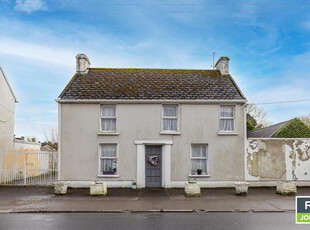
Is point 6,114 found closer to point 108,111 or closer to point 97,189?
point 108,111

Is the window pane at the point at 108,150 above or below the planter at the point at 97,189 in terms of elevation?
above

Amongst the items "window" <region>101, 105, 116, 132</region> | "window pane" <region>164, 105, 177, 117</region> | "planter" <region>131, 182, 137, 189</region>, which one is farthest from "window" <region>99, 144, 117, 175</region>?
"window pane" <region>164, 105, 177, 117</region>

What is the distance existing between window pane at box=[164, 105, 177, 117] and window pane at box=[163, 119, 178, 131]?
0.33m

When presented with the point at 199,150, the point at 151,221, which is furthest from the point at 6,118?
the point at 151,221

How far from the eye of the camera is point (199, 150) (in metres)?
18.5

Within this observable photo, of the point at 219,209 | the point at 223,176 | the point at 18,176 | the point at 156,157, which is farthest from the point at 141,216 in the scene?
the point at 18,176

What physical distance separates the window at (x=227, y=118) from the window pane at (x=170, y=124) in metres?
2.85

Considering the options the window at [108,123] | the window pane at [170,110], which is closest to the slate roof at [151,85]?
the window pane at [170,110]

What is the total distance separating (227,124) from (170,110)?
11.9 feet

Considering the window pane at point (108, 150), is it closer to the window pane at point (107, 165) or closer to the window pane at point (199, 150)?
the window pane at point (107, 165)

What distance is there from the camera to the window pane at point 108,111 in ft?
61.0

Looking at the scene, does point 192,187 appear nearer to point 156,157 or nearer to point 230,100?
point 156,157

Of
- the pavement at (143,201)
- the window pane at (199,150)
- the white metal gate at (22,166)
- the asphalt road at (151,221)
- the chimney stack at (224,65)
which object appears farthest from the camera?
the chimney stack at (224,65)

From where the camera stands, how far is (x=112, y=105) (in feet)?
61.1
